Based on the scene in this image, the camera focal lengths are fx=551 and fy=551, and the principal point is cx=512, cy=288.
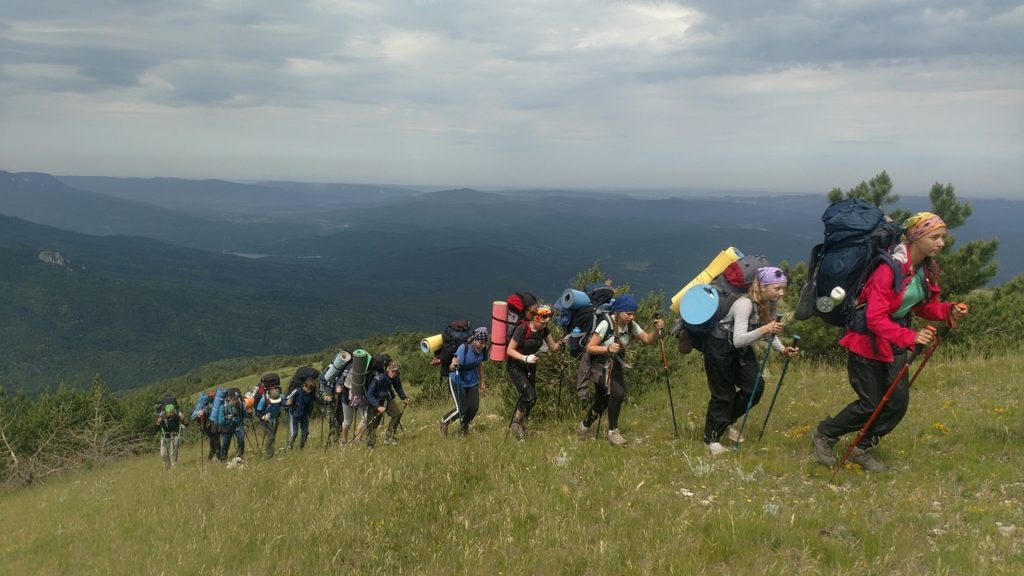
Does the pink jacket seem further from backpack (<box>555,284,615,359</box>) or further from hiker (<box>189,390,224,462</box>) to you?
hiker (<box>189,390,224,462</box>)

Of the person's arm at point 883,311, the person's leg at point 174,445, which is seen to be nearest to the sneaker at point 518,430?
the person's arm at point 883,311

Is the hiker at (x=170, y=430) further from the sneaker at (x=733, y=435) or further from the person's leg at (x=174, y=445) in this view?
the sneaker at (x=733, y=435)

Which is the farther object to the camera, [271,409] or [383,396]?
[271,409]

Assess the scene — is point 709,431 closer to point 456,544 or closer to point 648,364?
point 456,544

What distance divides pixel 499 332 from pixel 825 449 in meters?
4.99

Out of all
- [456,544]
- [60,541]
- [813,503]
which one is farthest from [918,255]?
[60,541]

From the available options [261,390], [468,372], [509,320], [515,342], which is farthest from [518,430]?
[261,390]

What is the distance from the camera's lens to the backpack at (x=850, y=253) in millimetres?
5910

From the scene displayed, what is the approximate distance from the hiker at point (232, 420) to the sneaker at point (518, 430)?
8283mm

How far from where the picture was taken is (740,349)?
7.29 meters

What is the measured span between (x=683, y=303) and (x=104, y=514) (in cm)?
938

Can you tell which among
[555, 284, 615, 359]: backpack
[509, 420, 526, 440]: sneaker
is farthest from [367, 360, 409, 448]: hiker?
[555, 284, 615, 359]: backpack

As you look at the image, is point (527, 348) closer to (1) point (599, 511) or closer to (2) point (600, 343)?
(2) point (600, 343)

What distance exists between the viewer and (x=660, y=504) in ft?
18.2
